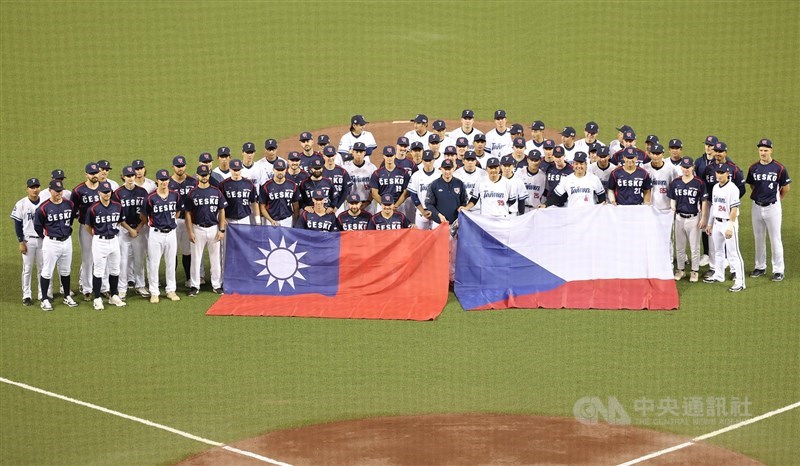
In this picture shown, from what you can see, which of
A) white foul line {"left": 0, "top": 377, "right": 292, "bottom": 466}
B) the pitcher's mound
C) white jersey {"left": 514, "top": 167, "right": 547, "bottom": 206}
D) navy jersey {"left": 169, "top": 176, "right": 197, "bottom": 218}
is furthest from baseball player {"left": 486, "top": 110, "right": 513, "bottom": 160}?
white foul line {"left": 0, "top": 377, "right": 292, "bottom": 466}

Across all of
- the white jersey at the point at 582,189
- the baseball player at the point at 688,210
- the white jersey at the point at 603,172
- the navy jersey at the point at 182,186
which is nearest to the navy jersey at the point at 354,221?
the navy jersey at the point at 182,186

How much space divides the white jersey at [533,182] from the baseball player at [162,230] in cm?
404

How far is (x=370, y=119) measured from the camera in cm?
2222

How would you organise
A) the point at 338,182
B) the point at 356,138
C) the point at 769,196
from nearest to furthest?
the point at 769,196
the point at 338,182
the point at 356,138

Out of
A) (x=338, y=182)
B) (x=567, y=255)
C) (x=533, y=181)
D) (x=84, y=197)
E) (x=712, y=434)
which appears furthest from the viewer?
(x=533, y=181)

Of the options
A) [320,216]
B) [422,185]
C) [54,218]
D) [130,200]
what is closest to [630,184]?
[422,185]

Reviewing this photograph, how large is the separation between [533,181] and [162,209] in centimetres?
438

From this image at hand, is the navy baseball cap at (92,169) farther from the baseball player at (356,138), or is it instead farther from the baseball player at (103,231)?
the baseball player at (356,138)

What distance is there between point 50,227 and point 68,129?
9.23m

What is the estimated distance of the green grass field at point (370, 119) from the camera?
1152cm

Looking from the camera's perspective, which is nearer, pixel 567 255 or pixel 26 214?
pixel 26 214

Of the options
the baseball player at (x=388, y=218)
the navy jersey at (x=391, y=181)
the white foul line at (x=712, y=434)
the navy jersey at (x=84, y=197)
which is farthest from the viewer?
the navy jersey at (x=391, y=181)

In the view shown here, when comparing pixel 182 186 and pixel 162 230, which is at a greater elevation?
pixel 182 186

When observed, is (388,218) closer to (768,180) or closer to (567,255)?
(567,255)
